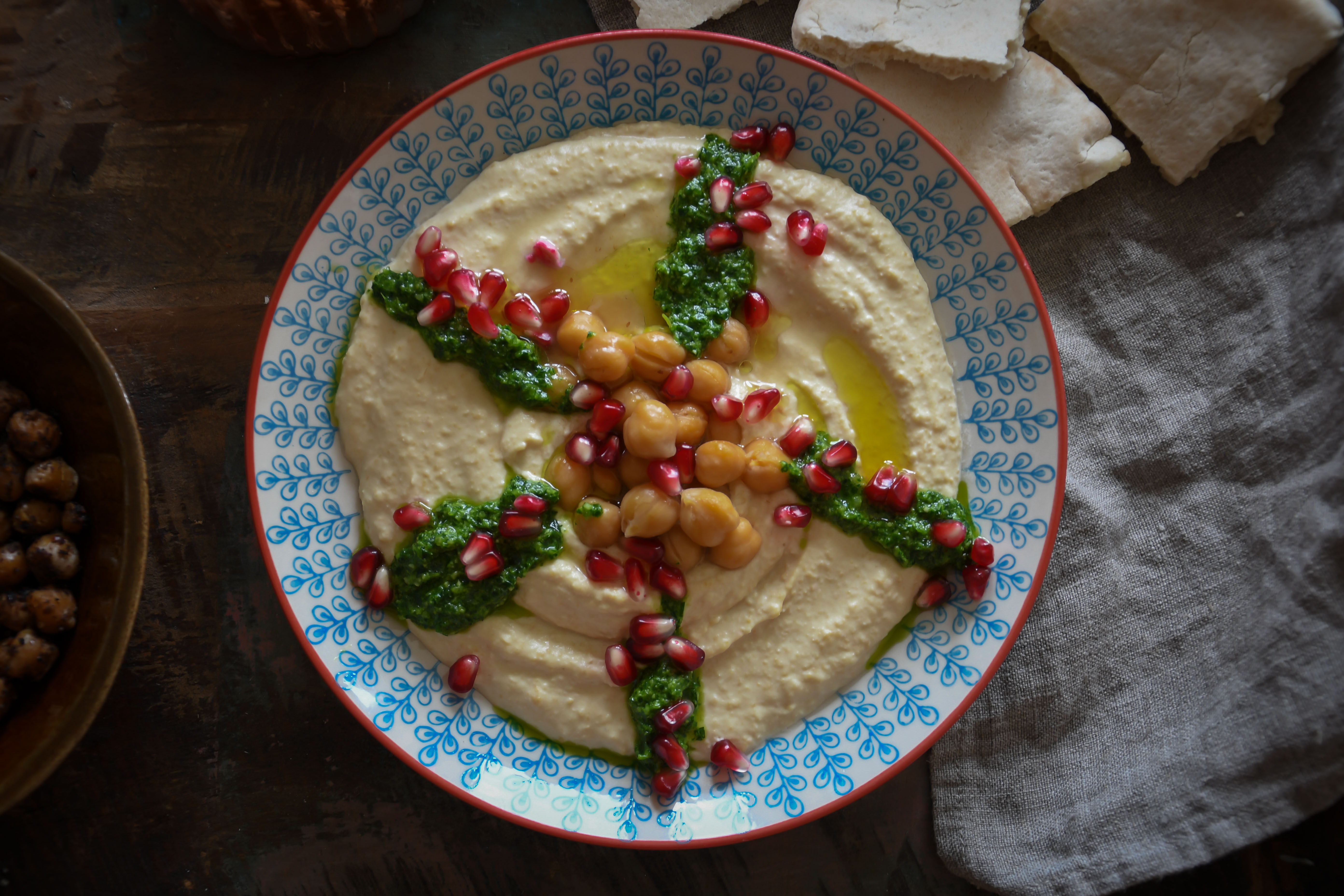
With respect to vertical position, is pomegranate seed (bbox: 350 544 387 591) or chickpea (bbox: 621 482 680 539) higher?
chickpea (bbox: 621 482 680 539)

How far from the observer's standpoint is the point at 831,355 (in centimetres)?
310

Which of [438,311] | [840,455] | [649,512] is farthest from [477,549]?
[840,455]

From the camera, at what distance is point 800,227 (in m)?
2.96

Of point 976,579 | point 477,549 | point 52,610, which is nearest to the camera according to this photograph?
point 52,610

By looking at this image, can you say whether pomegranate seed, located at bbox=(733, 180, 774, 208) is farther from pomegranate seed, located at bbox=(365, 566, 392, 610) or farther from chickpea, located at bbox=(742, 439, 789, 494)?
pomegranate seed, located at bbox=(365, 566, 392, 610)

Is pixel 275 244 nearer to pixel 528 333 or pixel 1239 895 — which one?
pixel 528 333

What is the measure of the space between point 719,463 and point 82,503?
241 centimetres

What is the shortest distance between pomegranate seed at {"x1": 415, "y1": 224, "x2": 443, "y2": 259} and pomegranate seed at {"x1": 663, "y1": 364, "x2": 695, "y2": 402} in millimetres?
994

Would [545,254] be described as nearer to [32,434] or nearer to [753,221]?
[753,221]

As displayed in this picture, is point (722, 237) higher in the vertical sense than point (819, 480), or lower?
higher

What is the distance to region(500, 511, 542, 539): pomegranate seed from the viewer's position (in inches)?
110

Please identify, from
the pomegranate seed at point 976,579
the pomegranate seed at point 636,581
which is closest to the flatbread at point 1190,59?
the pomegranate seed at point 976,579

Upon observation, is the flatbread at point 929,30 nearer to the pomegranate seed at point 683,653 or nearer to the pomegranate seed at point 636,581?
the pomegranate seed at point 636,581

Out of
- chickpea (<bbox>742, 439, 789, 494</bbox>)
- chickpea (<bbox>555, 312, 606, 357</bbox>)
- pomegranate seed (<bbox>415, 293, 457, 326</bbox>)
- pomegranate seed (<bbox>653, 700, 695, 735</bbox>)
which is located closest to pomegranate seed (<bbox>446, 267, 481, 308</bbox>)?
pomegranate seed (<bbox>415, 293, 457, 326</bbox>)
